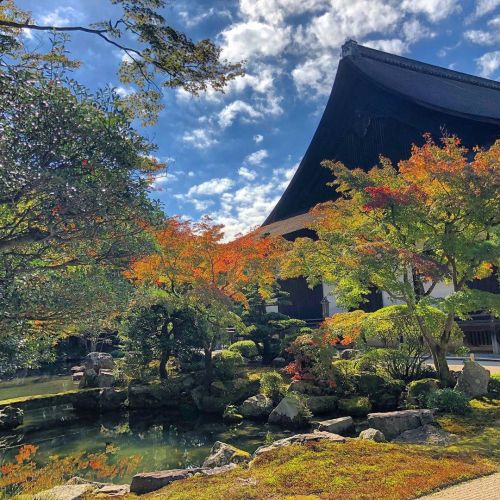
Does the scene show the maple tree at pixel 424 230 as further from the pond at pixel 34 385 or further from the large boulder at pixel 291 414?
the pond at pixel 34 385

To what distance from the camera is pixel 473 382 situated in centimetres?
809

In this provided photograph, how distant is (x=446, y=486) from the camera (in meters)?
4.17

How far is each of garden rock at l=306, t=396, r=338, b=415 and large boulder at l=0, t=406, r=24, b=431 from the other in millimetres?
8189

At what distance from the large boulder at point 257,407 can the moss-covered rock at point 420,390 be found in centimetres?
329

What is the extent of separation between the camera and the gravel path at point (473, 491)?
387cm

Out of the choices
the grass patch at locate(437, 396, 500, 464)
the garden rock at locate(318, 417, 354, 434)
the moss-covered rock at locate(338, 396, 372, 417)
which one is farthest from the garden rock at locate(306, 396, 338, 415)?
the grass patch at locate(437, 396, 500, 464)

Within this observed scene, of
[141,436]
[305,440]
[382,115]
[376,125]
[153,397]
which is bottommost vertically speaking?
[141,436]

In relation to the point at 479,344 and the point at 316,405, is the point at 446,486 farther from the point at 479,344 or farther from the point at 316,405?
the point at 479,344

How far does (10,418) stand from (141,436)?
14.1ft

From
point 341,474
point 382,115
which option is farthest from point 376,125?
point 341,474

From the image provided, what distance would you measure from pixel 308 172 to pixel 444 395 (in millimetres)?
15184

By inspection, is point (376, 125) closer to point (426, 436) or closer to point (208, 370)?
point (208, 370)

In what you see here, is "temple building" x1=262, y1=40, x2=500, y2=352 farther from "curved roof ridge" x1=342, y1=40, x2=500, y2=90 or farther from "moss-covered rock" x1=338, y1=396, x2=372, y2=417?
"moss-covered rock" x1=338, y1=396, x2=372, y2=417

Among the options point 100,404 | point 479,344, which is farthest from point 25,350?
point 479,344
